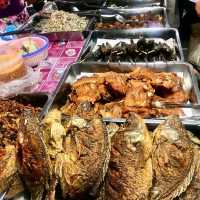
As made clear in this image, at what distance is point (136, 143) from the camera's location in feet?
5.61

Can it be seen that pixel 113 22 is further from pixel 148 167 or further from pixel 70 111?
pixel 148 167

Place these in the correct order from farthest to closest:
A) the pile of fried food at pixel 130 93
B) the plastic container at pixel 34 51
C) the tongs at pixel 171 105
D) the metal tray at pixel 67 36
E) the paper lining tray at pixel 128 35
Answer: the metal tray at pixel 67 36 → the paper lining tray at pixel 128 35 → the plastic container at pixel 34 51 → the pile of fried food at pixel 130 93 → the tongs at pixel 171 105

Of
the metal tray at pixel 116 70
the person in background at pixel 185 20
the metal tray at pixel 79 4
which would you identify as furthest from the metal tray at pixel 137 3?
the metal tray at pixel 116 70

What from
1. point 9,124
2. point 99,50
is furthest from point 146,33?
point 9,124

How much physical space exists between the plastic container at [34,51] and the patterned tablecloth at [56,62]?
7cm

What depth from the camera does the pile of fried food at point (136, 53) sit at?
142 inches

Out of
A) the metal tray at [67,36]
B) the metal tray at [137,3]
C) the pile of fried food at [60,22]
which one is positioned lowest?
the metal tray at [137,3]

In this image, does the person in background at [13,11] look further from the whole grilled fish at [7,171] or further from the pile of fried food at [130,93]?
the whole grilled fish at [7,171]

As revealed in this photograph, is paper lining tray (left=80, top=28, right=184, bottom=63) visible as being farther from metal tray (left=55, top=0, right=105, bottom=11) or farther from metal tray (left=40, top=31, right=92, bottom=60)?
metal tray (left=55, top=0, right=105, bottom=11)

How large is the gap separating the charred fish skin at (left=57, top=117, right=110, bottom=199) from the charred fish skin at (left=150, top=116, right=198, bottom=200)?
269 millimetres

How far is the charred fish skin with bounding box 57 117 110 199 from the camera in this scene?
1759 mm

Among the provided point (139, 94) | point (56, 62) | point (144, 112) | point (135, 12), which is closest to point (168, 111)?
point (144, 112)

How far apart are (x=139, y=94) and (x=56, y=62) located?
1.41 m

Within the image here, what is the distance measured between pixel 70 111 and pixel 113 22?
8.84 feet
